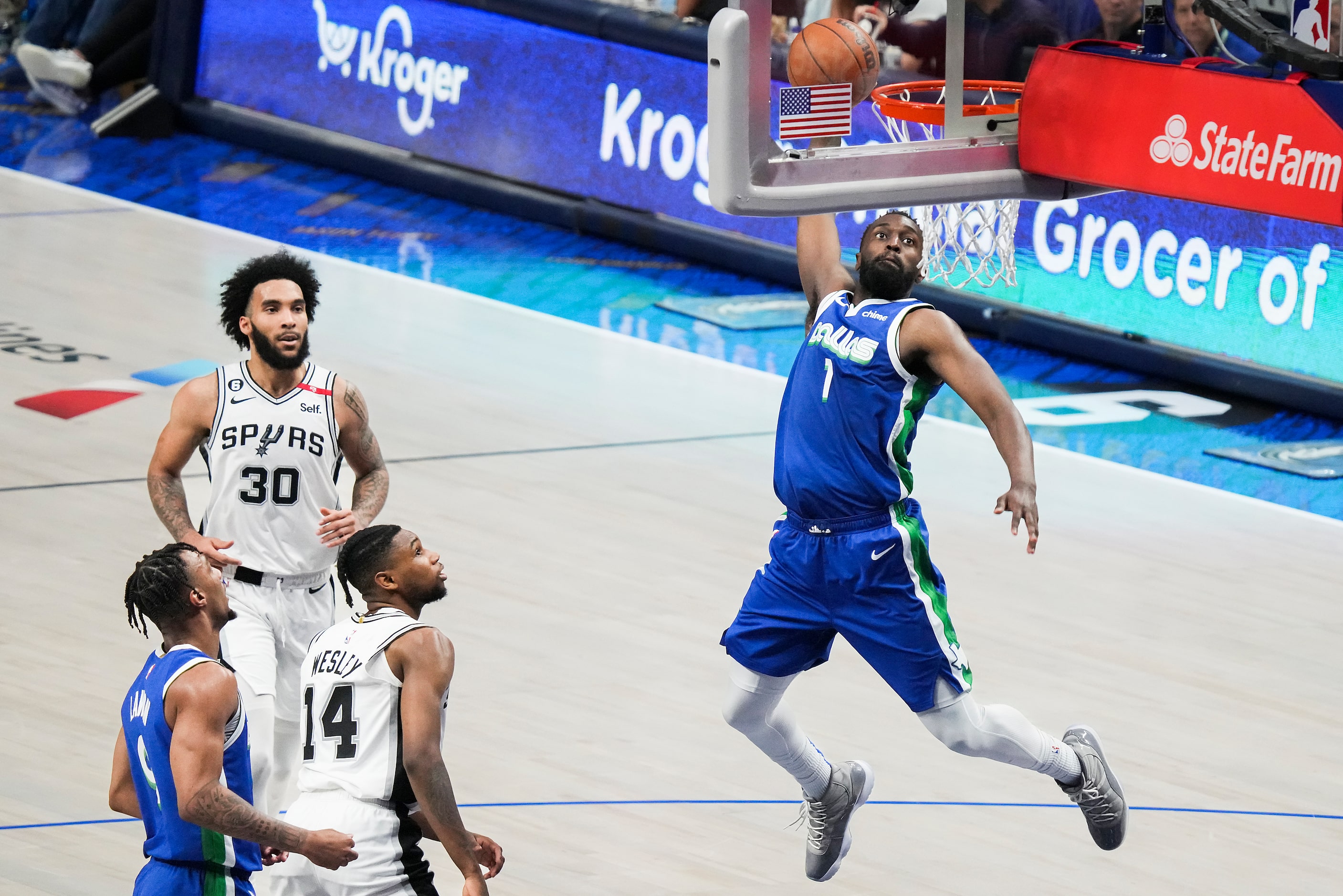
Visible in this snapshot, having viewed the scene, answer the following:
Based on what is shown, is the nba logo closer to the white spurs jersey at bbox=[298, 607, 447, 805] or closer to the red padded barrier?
the red padded barrier

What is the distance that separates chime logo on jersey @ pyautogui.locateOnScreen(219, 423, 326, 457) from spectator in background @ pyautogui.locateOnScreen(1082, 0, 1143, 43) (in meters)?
3.17

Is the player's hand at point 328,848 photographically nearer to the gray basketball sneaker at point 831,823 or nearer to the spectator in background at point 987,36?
the gray basketball sneaker at point 831,823

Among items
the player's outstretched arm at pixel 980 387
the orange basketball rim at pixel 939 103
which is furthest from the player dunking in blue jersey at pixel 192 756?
the orange basketball rim at pixel 939 103

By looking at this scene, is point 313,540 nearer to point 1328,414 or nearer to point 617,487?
point 617,487

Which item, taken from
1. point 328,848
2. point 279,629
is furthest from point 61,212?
point 328,848

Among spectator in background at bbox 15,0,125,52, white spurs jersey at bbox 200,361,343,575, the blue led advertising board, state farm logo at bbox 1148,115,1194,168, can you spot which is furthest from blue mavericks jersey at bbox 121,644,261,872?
spectator in background at bbox 15,0,125,52

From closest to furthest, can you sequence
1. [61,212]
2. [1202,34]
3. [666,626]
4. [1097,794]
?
[1097,794] < [1202,34] < [666,626] < [61,212]

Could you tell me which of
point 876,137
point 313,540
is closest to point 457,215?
point 876,137

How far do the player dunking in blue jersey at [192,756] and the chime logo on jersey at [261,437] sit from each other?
1267mm

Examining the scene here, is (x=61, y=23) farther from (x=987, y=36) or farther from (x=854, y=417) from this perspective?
(x=854, y=417)

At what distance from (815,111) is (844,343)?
69 cm

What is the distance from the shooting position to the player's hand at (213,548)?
5.84 metres

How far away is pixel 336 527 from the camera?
5.97m

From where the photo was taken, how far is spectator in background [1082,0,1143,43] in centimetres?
788
